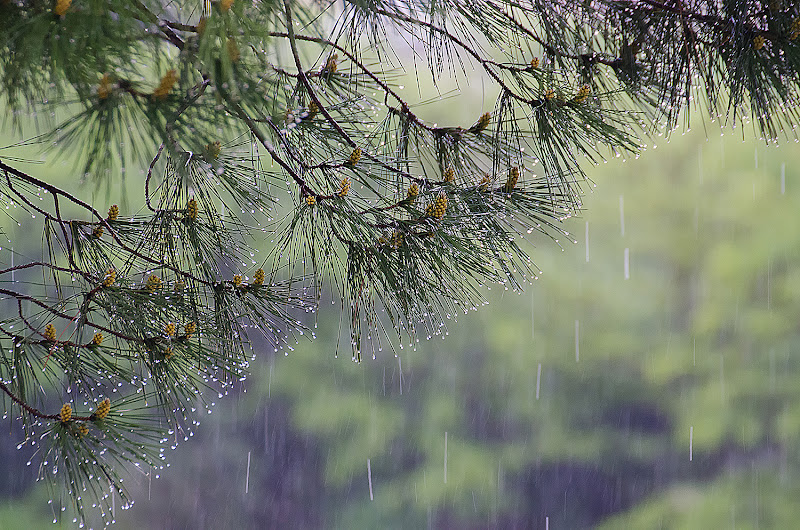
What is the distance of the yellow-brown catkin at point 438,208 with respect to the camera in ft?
2.37

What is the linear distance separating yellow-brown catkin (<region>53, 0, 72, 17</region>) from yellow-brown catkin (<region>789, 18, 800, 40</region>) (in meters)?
0.62

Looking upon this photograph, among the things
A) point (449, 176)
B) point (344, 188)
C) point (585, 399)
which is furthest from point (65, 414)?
point (585, 399)

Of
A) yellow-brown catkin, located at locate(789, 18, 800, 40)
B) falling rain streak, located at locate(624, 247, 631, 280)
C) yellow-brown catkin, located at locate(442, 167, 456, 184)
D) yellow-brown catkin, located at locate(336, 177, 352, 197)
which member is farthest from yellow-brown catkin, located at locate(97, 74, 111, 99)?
falling rain streak, located at locate(624, 247, 631, 280)

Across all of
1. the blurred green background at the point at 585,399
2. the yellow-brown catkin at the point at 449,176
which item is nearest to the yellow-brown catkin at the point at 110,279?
the yellow-brown catkin at the point at 449,176

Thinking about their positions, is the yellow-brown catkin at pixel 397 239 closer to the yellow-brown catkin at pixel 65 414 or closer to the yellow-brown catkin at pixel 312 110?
the yellow-brown catkin at pixel 312 110

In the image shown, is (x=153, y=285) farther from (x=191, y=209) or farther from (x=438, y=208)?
(x=438, y=208)

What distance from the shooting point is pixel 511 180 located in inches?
31.1

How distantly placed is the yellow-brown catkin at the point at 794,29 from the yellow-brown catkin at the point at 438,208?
359 millimetres

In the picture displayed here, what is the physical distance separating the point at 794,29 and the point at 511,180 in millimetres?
300

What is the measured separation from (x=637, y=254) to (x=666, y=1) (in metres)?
3.49

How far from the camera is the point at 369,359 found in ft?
13.8

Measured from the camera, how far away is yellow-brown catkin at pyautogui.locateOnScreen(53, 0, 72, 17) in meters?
0.41

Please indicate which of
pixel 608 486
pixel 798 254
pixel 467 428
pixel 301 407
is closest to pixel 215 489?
pixel 301 407

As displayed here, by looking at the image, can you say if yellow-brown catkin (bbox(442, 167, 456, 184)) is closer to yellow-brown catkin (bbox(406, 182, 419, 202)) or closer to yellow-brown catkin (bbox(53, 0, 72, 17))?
yellow-brown catkin (bbox(406, 182, 419, 202))
